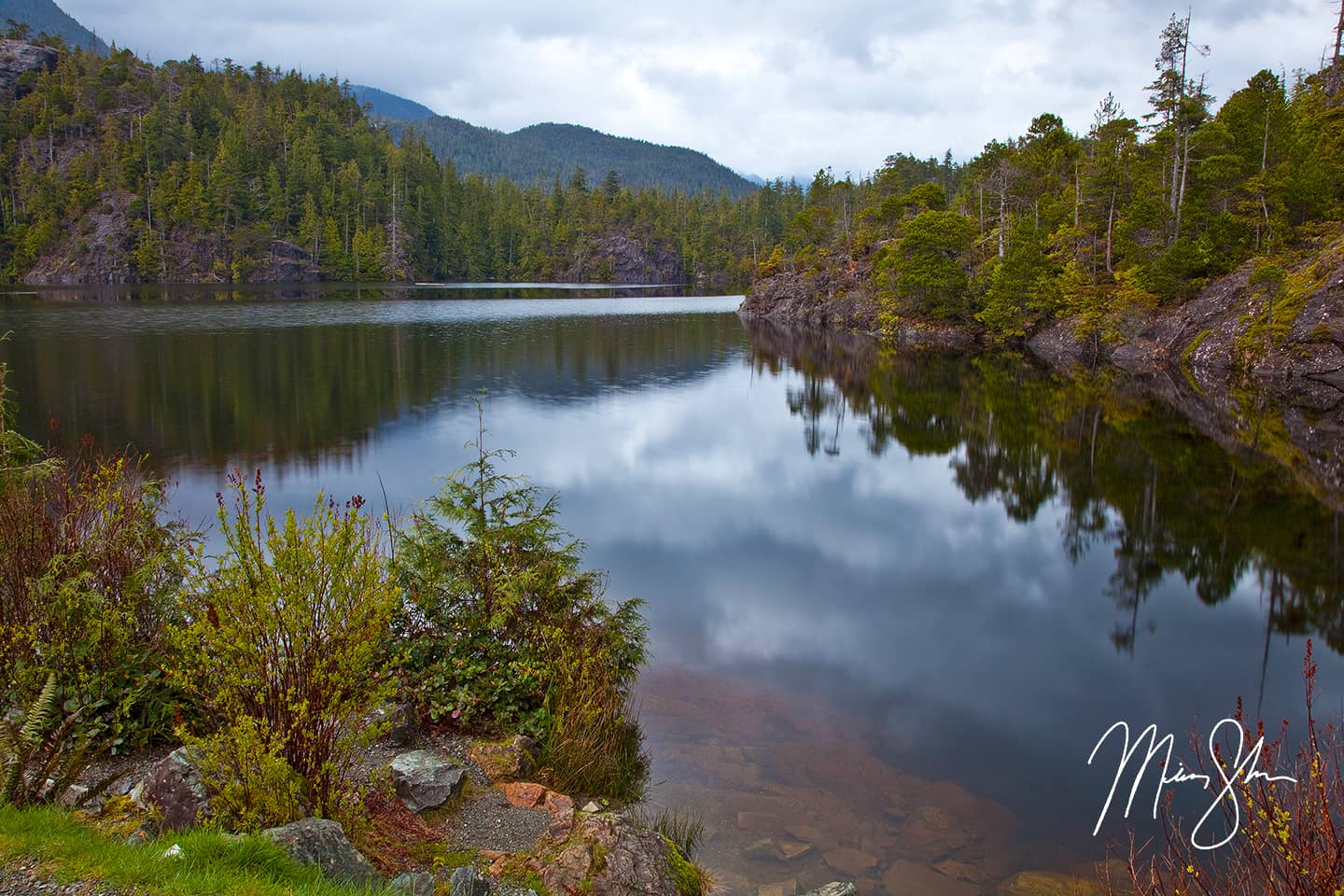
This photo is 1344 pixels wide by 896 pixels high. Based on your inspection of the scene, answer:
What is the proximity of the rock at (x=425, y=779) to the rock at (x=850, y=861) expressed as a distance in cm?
340

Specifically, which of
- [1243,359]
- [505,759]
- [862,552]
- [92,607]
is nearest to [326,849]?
[505,759]

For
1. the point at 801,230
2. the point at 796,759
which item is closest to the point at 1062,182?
the point at 801,230

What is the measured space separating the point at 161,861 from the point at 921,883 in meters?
5.90

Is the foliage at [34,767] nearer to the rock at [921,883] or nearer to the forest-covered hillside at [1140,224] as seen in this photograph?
the rock at [921,883]

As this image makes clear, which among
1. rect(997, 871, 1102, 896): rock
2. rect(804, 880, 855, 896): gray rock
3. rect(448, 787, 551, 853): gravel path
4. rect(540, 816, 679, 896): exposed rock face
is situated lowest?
rect(997, 871, 1102, 896): rock

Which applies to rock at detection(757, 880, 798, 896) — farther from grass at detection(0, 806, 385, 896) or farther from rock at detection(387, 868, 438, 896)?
grass at detection(0, 806, 385, 896)

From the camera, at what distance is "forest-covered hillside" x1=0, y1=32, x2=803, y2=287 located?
4648 inches

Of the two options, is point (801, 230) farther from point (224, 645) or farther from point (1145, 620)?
point (224, 645)

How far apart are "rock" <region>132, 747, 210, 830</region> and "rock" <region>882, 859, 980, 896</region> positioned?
5.48 meters

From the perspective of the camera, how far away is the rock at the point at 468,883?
17.3 feet

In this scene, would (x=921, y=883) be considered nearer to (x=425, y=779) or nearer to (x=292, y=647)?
(x=425, y=779)

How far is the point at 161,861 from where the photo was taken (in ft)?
15.3

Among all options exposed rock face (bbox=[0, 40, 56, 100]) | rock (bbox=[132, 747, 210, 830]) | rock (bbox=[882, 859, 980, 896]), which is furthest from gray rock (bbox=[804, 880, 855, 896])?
exposed rock face (bbox=[0, 40, 56, 100])

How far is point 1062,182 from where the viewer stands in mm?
59594
